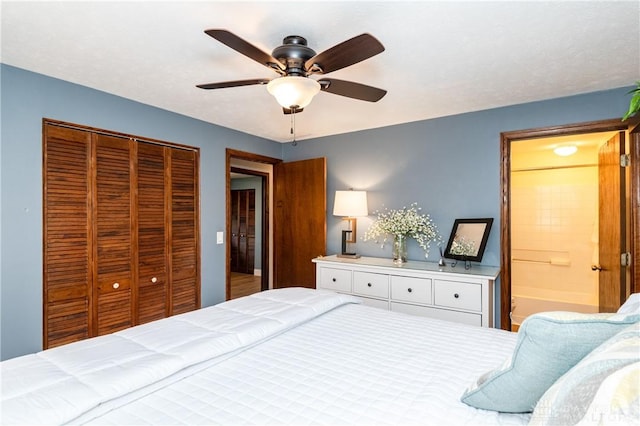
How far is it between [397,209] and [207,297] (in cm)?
230

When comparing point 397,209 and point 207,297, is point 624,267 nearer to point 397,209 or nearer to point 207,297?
point 397,209

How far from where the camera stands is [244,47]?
1.48 meters

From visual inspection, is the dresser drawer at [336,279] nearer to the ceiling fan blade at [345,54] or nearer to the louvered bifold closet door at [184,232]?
the louvered bifold closet door at [184,232]

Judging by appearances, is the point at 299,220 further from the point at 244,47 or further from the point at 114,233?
the point at 244,47

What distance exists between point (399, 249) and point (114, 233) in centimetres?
266

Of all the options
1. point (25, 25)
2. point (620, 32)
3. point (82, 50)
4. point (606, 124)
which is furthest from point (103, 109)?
point (606, 124)

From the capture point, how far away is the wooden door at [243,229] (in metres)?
7.20

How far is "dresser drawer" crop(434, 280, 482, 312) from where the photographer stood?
8.78 feet

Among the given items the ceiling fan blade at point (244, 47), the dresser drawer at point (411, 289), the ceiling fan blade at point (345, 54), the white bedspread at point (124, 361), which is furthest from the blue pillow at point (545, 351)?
the dresser drawer at point (411, 289)

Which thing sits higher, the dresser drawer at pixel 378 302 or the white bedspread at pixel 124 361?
the white bedspread at pixel 124 361

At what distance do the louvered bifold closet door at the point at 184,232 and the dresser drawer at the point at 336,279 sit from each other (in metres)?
1.34

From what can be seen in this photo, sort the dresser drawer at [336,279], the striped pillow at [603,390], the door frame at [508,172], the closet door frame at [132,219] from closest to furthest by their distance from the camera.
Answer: the striped pillow at [603,390]
the closet door frame at [132,219]
the door frame at [508,172]
the dresser drawer at [336,279]

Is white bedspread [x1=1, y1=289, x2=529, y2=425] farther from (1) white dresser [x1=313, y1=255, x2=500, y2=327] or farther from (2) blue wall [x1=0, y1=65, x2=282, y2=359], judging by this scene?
(2) blue wall [x1=0, y1=65, x2=282, y2=359]

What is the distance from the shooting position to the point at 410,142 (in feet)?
11.6
